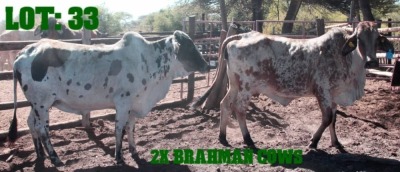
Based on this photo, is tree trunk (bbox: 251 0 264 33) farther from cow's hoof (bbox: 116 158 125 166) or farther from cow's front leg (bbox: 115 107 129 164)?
cow's hoof (bbox: 116 158 125 166)

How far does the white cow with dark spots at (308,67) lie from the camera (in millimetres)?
6371

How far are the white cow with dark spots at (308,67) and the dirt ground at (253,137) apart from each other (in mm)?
486

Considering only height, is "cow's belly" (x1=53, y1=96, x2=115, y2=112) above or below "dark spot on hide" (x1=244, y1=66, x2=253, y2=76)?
below

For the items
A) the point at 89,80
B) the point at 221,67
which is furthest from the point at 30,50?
the point at 221,67

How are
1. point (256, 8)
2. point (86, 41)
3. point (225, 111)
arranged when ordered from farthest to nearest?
Answer: point (256, 8) < point (86, 41) < point (225, 111)

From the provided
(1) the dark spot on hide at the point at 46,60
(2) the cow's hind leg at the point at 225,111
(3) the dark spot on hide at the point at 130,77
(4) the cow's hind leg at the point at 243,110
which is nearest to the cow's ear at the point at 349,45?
(4) the cow's hind leg at the point at 243,110

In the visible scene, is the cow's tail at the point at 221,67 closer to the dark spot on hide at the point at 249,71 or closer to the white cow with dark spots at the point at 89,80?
the dark spot on hide at the point at 249,71

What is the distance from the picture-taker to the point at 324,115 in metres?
6.28

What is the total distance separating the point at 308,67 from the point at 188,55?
1683 mm

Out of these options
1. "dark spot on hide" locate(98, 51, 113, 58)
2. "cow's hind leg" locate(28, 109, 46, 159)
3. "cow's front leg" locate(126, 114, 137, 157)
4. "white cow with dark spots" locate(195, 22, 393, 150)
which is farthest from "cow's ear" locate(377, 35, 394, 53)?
"cow's hind leg" locate(28, 109, 46, 159)

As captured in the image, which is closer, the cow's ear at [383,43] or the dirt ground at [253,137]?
the dirt ground at [253,137]

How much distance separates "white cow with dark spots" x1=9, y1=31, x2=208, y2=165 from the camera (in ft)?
18.3

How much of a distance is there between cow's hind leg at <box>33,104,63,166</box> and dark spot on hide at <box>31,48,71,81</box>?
390 mm

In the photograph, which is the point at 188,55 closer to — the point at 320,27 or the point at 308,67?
the point at 308,67
